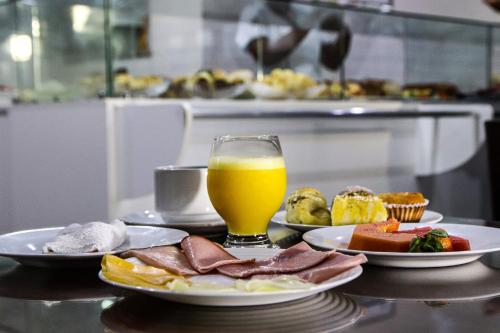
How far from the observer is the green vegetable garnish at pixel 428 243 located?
31.5 inches

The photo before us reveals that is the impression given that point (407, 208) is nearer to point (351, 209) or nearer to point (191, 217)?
point (351, 209)

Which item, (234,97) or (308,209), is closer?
(308,209)

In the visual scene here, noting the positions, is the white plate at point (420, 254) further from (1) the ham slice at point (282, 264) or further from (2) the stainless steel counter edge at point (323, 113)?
(2) the stainless steel counter edge at point (323, 113)

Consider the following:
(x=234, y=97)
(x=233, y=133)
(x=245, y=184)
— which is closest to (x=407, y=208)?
(x=245, y=184)

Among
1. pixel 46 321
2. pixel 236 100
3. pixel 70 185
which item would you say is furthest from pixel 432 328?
pixel 236 100

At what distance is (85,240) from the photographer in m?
0.82

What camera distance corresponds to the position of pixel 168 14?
113 inches

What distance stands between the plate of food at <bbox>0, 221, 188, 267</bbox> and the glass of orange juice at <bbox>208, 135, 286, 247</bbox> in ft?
0.25

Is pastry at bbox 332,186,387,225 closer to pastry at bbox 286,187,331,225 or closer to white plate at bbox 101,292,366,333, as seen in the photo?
pastry at bbox 286,187,331,225

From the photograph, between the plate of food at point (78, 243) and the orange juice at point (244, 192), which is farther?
the orange juice at point (244, 192)

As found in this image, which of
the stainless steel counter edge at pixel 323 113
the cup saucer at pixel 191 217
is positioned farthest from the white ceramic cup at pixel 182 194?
the stainless steel counter edge at pixel 323 113

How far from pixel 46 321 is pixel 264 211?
40 centimetres

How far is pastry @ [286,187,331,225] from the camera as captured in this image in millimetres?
1088

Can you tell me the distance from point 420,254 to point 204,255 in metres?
0.23
